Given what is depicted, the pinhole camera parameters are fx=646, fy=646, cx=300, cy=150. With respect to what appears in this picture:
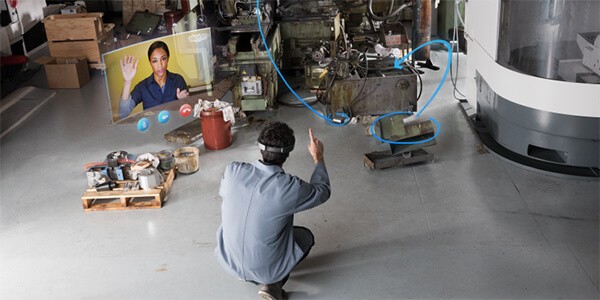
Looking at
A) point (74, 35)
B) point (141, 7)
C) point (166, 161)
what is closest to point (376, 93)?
point (166, 161)

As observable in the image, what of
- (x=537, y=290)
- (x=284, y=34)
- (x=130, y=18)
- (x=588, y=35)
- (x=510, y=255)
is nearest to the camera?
(x=537, y=290)

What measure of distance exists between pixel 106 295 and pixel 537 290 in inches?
112

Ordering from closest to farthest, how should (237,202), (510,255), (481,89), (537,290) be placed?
(237,202) < (537,290) < (510,255) < (481,89)

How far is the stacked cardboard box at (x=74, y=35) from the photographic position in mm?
8977

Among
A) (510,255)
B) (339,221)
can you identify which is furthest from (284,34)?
(510,255)

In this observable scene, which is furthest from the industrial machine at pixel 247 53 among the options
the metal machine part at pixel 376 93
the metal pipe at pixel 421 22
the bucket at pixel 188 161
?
the metal pipe at pixel 421 22

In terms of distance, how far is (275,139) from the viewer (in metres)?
3.85

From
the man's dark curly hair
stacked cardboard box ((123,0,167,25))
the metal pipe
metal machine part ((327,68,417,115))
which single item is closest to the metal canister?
metal machine part ((327,68,417,115))

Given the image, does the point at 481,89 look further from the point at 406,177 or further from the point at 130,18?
the point at 130,18

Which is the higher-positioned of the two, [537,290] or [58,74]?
[58,74]

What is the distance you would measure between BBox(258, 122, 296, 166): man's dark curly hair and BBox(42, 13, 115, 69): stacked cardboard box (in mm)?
5983

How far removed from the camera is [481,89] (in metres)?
6.65

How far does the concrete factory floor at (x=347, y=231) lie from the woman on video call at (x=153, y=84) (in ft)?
1.64

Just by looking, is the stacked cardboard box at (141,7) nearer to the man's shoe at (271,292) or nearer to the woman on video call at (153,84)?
the woman on video call at (153,84)
